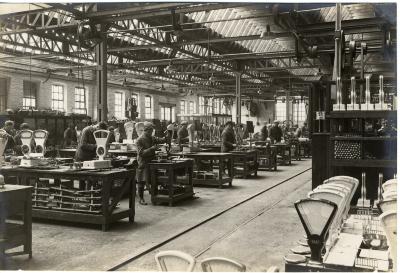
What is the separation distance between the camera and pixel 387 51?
8.44 meters

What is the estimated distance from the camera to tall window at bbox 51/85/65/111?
745 inches

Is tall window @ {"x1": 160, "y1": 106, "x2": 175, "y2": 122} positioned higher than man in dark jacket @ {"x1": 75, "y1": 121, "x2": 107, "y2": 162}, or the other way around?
tall window @ {"x1": 160, "y1": 106, "x2": 175, "y2": 122}

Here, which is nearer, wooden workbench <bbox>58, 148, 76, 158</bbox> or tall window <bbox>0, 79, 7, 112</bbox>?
wooden workbench <bbox>58, 148, 76, 158</bbox>

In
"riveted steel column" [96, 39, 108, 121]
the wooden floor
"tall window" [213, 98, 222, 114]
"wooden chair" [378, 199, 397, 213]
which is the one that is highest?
"tall window" [213, 98, 222, 114]

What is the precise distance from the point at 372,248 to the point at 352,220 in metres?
0.81

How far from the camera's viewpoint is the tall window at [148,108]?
26000 mm

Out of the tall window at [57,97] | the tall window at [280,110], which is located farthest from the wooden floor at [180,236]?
the tall window at [280,110]

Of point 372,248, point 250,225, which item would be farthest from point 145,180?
point 372,248

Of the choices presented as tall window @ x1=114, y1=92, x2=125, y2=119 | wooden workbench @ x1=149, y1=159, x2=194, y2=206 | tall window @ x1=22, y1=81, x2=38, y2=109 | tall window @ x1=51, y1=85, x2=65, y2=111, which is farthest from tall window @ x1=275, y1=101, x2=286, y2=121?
wooden workbench @ x1=149, y1=159, x2=194, y2=206

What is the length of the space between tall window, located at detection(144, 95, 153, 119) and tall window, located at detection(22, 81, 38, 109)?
877cm

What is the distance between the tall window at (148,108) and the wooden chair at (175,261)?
24.1 m

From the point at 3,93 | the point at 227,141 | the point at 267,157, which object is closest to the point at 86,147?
the point at 227,141

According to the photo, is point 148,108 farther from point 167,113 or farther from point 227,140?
point 227,140

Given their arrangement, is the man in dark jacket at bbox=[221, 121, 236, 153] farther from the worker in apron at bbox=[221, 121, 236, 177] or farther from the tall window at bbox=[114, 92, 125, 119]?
the tall window at bbox=[114, 92, 125, 119]
